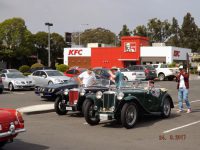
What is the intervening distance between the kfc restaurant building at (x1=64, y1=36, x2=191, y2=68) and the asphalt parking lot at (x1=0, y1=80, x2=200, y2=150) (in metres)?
45.3

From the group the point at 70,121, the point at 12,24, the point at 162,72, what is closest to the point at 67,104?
the point at 70,121

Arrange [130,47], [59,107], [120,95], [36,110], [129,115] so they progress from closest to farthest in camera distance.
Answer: [120,95] → [129,115] → [59,107] → [36,110] → [130,47]

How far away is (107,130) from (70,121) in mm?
2128

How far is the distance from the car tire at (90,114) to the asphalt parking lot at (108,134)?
18 cm

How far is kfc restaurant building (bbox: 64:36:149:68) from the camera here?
59.4m

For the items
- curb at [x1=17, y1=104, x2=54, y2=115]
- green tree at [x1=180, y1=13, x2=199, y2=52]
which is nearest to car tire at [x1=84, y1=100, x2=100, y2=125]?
curb at [x1=17, y1=104, x2=54, y2=115]

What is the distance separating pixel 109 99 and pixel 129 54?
49.1 m

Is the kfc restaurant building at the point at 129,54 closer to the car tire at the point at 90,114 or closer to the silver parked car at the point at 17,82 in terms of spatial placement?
the silver parked car at the point at 17,82

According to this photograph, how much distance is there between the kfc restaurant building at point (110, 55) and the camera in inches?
2339

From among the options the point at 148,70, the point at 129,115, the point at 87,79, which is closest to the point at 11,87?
the point at 87,79

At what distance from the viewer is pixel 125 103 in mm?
10891

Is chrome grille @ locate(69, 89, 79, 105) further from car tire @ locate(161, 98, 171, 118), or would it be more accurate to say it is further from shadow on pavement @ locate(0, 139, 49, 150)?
shadow on pavement @ locate(0, 139, 49, 150)

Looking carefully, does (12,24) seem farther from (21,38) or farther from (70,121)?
(70,121)

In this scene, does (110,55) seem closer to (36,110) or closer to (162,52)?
(162,52)
